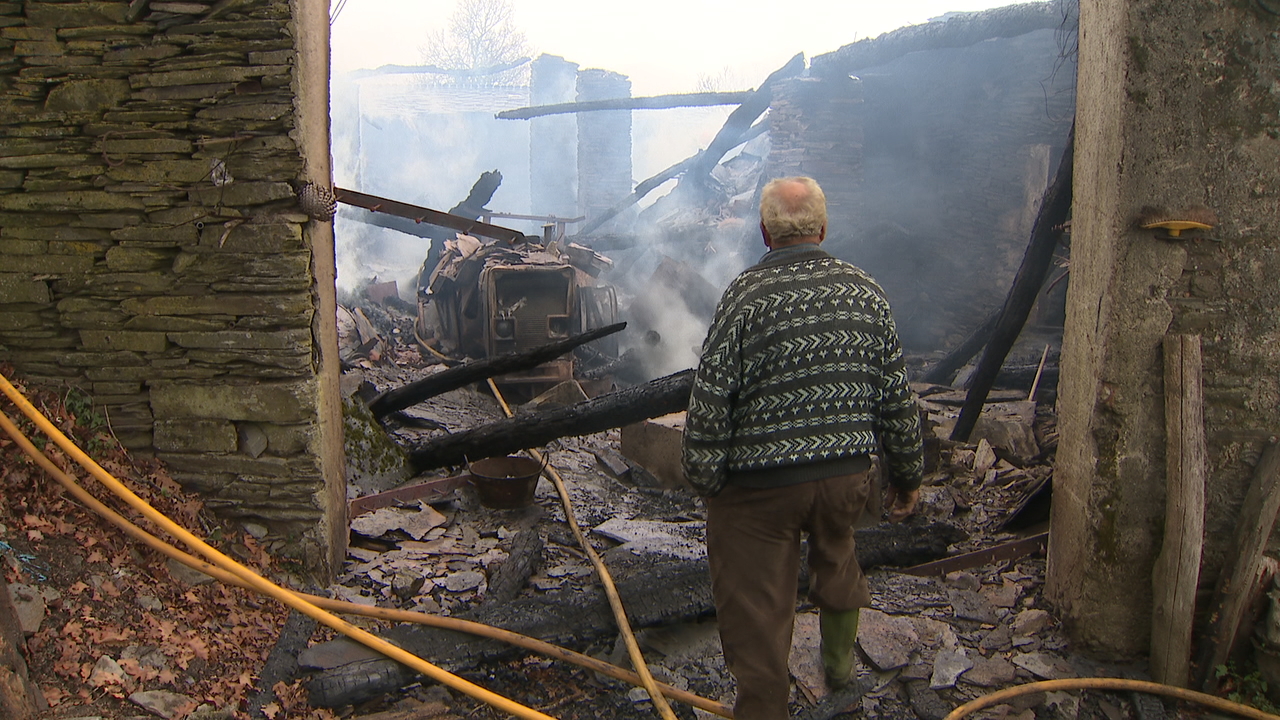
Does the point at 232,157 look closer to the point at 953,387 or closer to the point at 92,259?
the point at 92,259

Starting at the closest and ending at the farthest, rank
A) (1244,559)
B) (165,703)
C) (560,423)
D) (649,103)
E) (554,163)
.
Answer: (165,703)
(1244,559)
(560,423)
(649,103)
(554,163)

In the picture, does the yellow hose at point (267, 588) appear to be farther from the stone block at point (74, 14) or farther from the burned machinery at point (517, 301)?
the burned machinery at point (517, 301)

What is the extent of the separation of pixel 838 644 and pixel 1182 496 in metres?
1.57

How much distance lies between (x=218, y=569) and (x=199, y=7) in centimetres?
254

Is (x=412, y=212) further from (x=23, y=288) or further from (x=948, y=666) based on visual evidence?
(x=948, y=666)

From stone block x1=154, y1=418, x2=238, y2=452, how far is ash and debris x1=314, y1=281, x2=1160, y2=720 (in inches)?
37.5

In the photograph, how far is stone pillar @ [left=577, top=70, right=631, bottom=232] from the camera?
79.0 feet

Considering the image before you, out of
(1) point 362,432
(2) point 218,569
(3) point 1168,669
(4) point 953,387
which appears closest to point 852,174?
(4) point 953,387

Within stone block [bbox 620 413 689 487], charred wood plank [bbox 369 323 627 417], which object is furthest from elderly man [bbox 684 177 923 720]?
charred wood plank [bbox 369 323 627 417]

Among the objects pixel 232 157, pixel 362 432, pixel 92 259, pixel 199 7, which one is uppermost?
pixel 199 7

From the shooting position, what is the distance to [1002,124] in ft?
40.9

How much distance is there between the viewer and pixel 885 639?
12.0 ft

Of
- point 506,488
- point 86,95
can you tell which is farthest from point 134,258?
point 506,488

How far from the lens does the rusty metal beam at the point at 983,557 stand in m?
4.43
